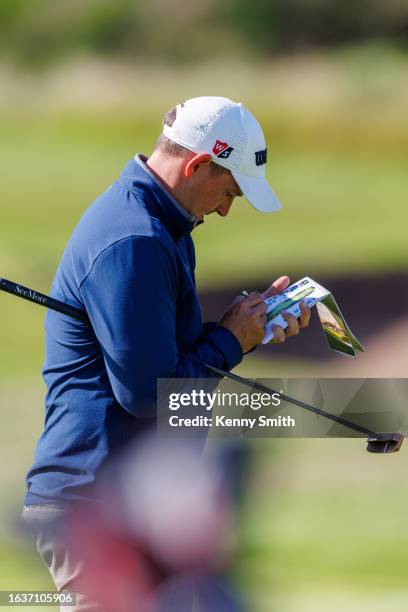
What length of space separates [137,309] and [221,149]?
0.31m

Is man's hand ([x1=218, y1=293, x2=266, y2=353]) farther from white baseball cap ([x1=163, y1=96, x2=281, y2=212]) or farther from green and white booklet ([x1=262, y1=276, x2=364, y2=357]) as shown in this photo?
white baseball cap ([x1=163, y1=96, x2=281, y2=212])

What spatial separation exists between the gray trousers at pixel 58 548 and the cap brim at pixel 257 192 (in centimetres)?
58

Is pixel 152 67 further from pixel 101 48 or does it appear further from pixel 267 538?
pixel 267 538

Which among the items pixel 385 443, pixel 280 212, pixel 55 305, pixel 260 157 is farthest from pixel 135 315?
pixel 280 212

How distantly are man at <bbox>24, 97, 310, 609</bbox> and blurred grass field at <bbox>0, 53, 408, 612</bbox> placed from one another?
1566 millimetres

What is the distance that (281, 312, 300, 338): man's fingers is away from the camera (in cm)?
187

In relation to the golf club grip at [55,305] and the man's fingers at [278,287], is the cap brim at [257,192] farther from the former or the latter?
the golf club grip at [55,305]

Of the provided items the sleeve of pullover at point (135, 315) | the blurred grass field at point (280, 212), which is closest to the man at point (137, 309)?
the sleeve of pullover at point (135, 315)

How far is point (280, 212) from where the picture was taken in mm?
5734

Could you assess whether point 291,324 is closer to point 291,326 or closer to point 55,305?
point 291,326

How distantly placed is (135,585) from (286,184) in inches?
163

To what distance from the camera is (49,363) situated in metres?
1.87

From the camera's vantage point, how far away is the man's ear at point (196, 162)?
1.80 metres

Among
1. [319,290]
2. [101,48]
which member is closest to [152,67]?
[101,48]
